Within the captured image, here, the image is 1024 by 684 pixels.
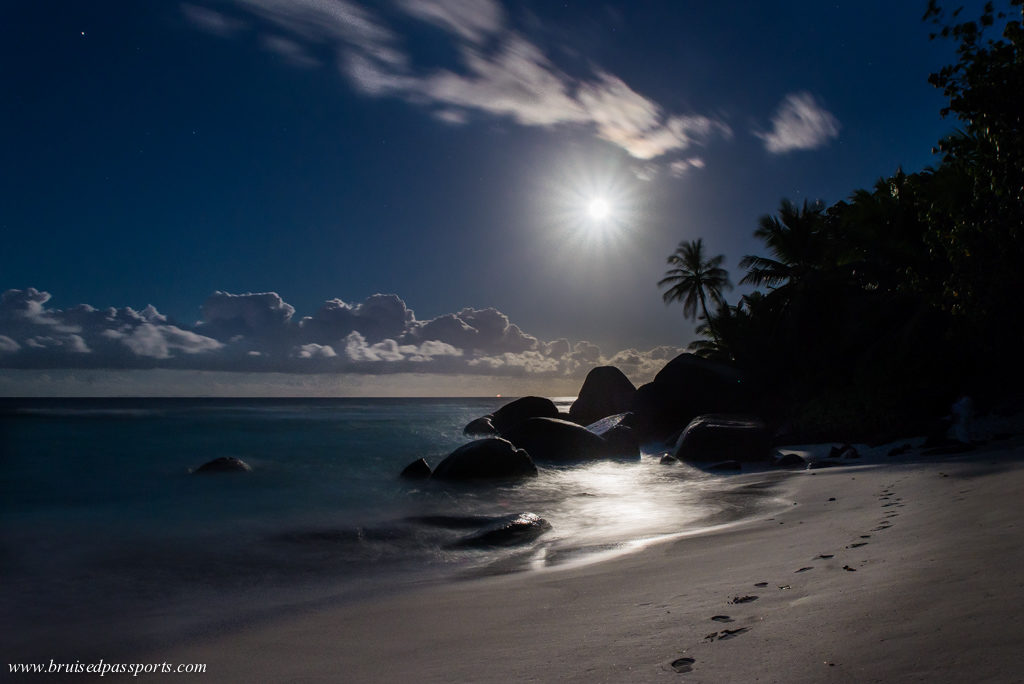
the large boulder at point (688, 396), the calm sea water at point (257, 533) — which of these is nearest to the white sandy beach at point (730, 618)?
the calm sea water at point (257, 533)

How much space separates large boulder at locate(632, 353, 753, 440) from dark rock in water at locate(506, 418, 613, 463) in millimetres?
5691

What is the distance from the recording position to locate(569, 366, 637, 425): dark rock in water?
25.9m

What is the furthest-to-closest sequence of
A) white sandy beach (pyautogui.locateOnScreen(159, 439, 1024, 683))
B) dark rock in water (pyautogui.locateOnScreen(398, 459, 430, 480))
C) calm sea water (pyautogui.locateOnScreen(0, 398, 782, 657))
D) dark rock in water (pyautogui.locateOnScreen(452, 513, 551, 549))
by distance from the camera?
1. dark rock in water (pyautogui.locateOnScreen(398, 459, 430, 480))
2. dark rock in water (pyautogui.locateOnScreen(452, 513, 551, 549))
3. calm sea water (pyautogui.locateOnScreen(0, 398, 782, 657))
4. white sandy beach (pyautogui.locateOnScreen(159, 439, 1024, 683))

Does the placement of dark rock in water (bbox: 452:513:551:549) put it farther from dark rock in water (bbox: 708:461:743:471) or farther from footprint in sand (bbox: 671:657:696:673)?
dark rock in water (bbox: 708:461:743:471)

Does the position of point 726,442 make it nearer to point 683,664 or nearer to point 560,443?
point 560,443

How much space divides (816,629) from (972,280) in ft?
28.3

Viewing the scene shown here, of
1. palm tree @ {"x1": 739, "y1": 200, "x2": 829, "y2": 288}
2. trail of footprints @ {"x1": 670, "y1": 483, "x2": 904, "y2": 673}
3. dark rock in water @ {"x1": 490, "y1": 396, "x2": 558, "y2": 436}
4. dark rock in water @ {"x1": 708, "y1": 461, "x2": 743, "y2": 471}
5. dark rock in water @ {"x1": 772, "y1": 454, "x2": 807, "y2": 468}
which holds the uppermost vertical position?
palm tree @ {"x1": 739, "y1": 200, "x2": 829, "y2": 288}

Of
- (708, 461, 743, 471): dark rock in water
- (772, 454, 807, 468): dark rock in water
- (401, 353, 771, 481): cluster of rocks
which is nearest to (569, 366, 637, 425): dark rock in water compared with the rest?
(401, 353, 771, 481): cluster of rocks

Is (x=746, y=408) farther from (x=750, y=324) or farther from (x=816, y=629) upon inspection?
(x=816, y=629)

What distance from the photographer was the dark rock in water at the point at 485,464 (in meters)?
11.7

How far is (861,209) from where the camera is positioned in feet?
56.7

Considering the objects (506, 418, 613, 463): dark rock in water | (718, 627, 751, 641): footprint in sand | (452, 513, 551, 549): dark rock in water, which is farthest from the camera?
(506, 418, 613, 463): dark rock in water

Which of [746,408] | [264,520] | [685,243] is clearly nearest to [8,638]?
[264,520]

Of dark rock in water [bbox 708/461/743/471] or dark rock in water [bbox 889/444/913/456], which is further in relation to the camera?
dark rock in water [bbox 708/461/743/471]
